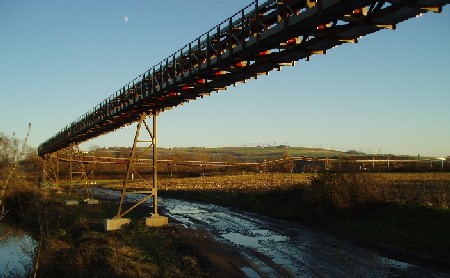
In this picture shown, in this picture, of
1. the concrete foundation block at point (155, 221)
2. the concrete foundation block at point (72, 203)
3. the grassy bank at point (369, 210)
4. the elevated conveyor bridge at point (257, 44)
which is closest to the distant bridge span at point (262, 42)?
the elevated conveyor bridge at point (257, 44)

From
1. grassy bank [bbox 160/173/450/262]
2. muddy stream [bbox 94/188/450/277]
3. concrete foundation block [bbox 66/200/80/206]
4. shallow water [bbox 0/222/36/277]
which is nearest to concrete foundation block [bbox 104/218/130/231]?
shallow water [bbox 0/222/36/277]

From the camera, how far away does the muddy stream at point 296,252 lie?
1413cm

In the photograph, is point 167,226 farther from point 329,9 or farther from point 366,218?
point 329,9

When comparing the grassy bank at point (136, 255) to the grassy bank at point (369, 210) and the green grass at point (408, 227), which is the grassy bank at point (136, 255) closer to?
the green grass at point (408, 227)

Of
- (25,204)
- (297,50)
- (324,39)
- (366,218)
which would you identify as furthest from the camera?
(25,204)

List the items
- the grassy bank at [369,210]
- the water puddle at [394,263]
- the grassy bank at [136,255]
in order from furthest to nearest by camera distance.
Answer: the grassy bank at [369,210], the water puddle at [394,263], the grassy bank at [136,255]

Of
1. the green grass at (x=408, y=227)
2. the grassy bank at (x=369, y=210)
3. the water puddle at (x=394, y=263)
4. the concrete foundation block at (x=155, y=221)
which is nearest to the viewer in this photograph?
the water puddle at (x=394, y=263)

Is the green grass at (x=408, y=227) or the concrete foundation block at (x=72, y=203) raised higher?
the green grass at (x=408, y=227)

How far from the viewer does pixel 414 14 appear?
1012 cm

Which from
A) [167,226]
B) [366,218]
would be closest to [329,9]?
[366,218]

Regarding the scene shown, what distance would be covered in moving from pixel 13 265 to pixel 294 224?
15.1 m

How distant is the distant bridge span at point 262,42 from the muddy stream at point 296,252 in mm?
7120

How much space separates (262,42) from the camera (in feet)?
43.5

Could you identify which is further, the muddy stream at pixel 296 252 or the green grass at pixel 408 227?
the green grass at pixel 408 227
